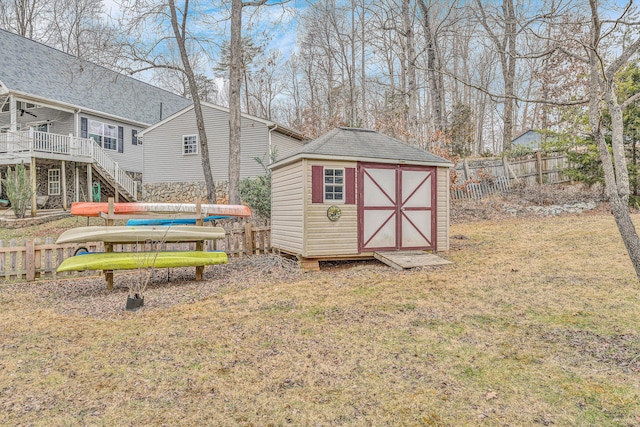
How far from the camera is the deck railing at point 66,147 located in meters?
15.2

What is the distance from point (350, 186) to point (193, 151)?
12.9m

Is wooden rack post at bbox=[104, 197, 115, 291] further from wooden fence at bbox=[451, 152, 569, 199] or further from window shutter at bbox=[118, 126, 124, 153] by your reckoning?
window shutter at bbox=[118, 126, 124, 153]

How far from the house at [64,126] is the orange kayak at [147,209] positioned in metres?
9.75

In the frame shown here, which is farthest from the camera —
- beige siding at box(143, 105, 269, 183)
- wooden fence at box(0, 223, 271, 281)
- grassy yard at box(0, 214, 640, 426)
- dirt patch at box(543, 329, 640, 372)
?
beige siding at box(143, 105, 269, 183)

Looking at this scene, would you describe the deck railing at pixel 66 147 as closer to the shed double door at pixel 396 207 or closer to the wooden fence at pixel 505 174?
the shed double door at pixel 396 207

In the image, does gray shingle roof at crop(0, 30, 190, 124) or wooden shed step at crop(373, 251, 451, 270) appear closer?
wooden shed step at crop(373, 251, 451, 270)

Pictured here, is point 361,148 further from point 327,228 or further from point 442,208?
point 442,208

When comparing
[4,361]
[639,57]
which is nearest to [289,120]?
[639,57]

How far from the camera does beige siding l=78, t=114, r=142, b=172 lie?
1955 cm

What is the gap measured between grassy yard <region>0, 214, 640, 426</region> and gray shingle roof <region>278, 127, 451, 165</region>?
2.83 meters

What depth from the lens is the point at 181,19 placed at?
1505cm

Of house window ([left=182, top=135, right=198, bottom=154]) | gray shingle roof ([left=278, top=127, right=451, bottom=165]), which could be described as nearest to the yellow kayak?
gray shingle roof ([left=278, top=127, right=451, bottom=165])

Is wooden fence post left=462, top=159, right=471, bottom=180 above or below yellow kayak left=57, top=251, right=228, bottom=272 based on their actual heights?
above

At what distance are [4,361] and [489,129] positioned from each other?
35.4 meters
